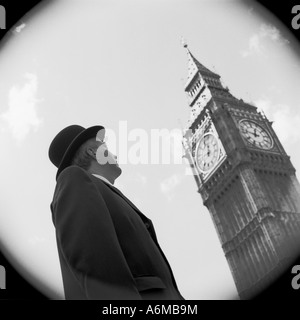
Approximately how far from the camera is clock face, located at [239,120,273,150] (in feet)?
105

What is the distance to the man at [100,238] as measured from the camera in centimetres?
197

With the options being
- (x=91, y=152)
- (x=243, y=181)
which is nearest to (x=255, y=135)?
(x=243, y=181)

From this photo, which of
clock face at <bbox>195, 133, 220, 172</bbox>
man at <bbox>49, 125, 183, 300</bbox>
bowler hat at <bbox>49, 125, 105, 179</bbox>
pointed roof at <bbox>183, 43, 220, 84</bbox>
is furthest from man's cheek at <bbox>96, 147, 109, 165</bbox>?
pointed roof at <bbox>183, 43, 220, 84</bbox>

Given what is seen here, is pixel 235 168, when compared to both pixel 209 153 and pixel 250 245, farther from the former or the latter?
pixel 250 245

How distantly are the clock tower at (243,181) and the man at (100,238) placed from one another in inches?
1167

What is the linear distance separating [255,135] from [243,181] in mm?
3467

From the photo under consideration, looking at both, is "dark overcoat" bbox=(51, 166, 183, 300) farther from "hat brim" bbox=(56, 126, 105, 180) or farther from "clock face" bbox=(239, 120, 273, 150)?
"clock face" bbox=(239, 120, 273, 150)

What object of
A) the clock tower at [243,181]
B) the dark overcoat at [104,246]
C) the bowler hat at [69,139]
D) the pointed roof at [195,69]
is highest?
the pointed roof at [195,69]

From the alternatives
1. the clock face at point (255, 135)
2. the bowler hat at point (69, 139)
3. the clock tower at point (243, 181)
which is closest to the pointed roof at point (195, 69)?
the clock tower at point (243, 181)

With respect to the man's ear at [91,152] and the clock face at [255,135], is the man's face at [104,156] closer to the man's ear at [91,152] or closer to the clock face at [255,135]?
the man's ear at [91,152]

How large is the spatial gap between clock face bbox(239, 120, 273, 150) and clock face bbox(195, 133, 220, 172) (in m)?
2.26
